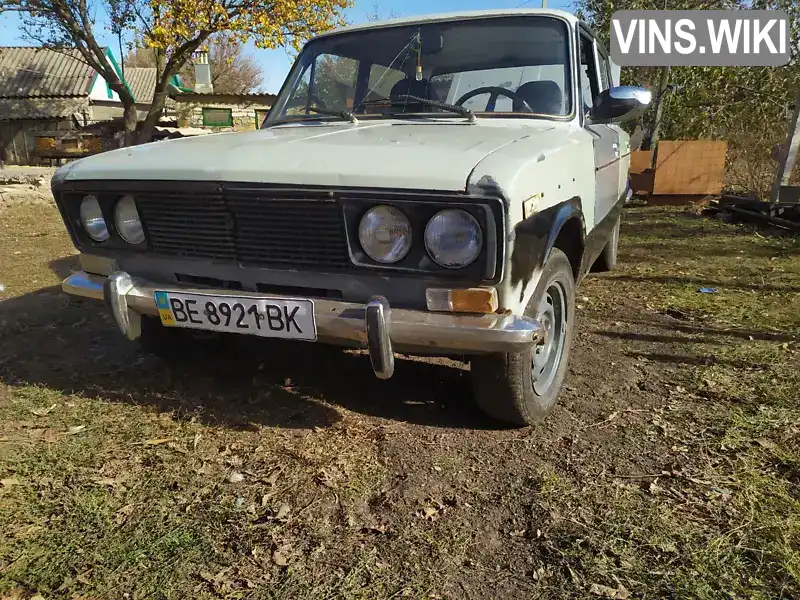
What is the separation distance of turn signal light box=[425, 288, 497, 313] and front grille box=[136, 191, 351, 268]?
14.1 inches

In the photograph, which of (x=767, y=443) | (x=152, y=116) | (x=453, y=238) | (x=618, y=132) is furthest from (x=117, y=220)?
(x=152, y=116)

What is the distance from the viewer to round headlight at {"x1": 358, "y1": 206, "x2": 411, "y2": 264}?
7.36 feet

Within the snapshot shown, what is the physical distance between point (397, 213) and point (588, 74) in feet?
7.34

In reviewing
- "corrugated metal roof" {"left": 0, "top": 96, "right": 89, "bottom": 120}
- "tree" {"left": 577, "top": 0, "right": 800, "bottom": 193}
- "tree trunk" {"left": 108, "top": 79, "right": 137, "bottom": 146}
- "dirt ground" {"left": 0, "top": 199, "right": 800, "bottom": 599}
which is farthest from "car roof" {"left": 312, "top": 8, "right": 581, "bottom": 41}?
"corrugated metal roof" {"left": 0, "top": 96, "right": 89, "bottom": 120}

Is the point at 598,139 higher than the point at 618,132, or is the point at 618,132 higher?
the point at 598,139

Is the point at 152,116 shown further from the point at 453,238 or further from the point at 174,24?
the point at 453,238

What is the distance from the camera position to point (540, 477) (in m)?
2.41

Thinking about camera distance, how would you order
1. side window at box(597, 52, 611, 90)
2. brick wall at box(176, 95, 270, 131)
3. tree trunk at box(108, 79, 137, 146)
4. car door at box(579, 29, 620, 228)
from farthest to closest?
brick wall at box(176, 95, 270, 131) → tree trunk at box(108, 79, 137, 146) → side window at box(597, 52, 611, 90) → car door at box(579, 29, 620, 228)

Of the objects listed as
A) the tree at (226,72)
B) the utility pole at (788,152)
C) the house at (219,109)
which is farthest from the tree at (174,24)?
the tree at (226,72)

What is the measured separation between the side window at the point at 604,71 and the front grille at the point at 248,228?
109 inches

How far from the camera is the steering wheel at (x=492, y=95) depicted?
3232mm

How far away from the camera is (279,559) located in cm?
199

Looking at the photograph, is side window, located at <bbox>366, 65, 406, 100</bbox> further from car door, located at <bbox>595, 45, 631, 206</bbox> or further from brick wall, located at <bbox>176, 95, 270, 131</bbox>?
brick wall, located at <bbox>176, 95, 270, 131</bbox>

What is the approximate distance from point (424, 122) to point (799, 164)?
8.73m
